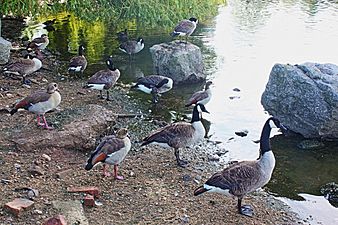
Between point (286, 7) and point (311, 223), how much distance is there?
1041 inches

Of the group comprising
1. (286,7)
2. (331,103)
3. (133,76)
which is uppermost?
(331,103)

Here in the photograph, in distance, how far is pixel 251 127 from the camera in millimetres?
13164

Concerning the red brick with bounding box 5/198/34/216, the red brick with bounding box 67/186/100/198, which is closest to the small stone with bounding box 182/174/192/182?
the red brick with bounding box 67/186/100/198

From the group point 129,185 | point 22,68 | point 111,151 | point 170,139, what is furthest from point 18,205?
point 22,68

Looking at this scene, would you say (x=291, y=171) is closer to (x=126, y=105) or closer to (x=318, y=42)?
(x=126, y=105)

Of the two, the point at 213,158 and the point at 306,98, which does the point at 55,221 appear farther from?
the point at 306,98

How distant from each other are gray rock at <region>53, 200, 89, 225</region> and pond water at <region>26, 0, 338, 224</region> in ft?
13.4

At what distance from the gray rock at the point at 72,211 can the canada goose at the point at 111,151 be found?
3.75ft

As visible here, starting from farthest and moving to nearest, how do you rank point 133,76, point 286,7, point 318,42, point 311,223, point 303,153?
point 286,7 < point 318,42 < point 133,76 < point 303,153 < point 311,223

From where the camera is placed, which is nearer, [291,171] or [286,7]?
[291,171]

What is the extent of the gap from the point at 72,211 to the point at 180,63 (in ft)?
31.9

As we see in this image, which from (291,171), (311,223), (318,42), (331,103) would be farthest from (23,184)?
(318,42)

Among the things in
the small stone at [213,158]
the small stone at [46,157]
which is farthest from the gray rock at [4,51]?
the small stone at [213,158]

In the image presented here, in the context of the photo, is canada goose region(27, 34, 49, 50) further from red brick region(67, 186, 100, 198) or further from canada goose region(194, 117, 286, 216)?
canada goose region(194, 117, 286, 216)
